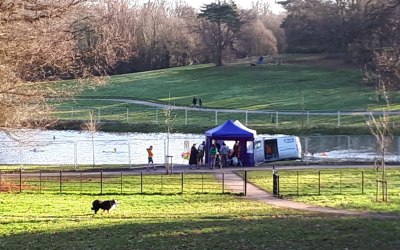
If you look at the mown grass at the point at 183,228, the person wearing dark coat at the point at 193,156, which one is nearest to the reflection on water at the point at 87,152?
the person wearing dark coat at the point at 193,156

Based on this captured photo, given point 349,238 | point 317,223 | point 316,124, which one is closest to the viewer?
point 349,238

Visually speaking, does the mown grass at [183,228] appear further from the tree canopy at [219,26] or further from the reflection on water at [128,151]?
the tree canopy at [219,26]

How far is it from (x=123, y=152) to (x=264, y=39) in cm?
6773

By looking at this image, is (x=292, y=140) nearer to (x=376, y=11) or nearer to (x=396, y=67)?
(x=396, y=67)

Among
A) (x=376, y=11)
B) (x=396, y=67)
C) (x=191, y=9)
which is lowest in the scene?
(x=396, y=67)

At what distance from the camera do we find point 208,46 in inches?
4166

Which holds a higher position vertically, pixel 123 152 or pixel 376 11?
pixel 376 11

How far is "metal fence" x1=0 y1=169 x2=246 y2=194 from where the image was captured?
2753 cm

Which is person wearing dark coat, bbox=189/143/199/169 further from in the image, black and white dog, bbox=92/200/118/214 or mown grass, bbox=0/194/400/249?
black and white dog, bbox=92/200/118/214

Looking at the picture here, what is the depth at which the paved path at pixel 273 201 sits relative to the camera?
2000cm

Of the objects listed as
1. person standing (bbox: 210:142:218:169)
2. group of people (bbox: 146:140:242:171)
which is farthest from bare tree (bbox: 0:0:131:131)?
group of people (bbox: 146:140:242:171)

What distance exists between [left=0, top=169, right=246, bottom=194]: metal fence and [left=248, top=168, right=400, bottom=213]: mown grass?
2102mm

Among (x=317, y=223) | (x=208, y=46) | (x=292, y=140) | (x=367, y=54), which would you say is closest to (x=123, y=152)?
(x=292, y=140)

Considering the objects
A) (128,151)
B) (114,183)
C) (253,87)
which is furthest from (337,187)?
(253,87)
